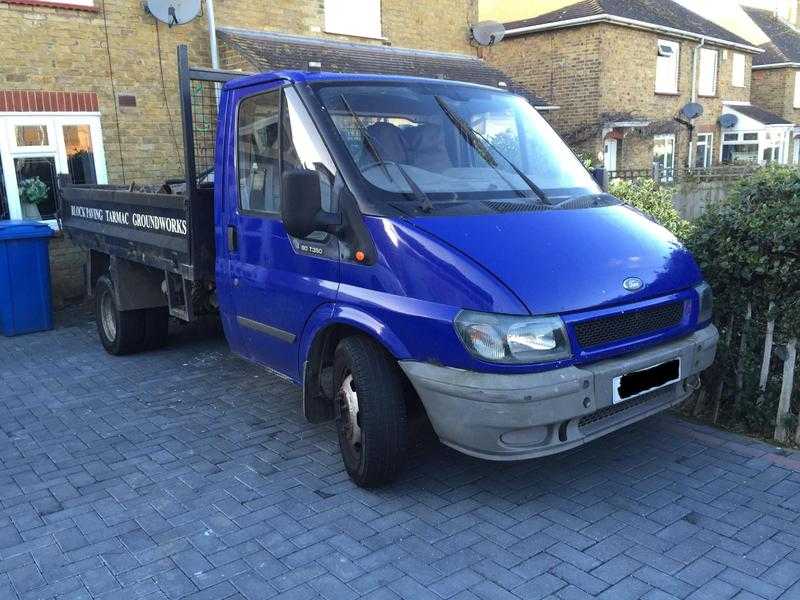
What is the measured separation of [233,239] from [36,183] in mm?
→ 6186

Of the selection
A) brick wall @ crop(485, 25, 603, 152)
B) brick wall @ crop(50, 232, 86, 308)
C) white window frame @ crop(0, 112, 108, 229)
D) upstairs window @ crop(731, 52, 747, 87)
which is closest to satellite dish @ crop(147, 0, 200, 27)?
white window frame @ crop(0, 112, 108, 229)

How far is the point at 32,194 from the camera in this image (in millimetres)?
9297

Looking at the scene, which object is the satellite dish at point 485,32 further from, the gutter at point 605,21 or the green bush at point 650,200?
the green bush at point 650,200

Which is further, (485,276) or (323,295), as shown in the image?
(323,295)

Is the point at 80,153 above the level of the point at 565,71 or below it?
below

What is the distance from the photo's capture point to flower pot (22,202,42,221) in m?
9.41

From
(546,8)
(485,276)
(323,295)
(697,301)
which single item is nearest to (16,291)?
(323,295)

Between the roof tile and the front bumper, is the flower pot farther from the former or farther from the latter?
the front bumper

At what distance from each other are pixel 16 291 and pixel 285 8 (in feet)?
22.5

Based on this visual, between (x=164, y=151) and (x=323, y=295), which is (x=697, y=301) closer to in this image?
(x=323, y=295)

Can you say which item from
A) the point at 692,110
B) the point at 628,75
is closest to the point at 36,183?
the point at 628,75

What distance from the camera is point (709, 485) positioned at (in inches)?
152

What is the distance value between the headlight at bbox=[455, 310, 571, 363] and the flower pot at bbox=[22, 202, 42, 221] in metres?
8.25

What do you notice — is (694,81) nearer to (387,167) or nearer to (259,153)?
(259,153)
